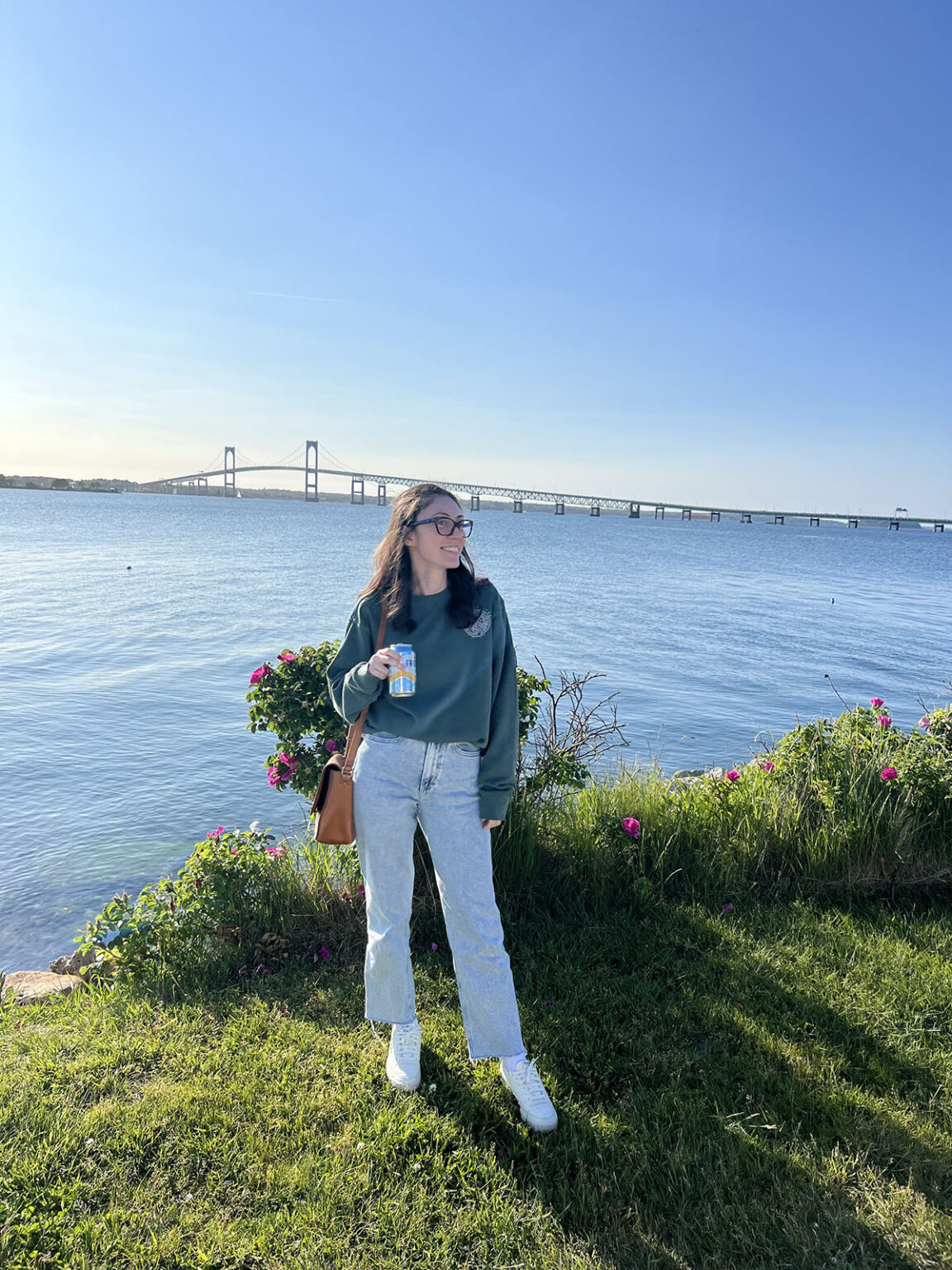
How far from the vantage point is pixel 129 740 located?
1066 cm

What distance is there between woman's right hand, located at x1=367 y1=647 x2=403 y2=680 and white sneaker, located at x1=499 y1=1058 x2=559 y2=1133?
156 cm

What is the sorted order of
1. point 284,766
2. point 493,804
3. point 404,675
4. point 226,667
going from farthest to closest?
1. point 226,667
2. point 284,766
3. point 493,804
4. point 404,675

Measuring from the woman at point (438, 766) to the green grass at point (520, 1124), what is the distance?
0.28 metres

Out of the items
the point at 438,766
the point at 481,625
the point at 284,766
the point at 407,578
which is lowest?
the point at 284,766

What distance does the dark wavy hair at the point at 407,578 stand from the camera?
2982 mm

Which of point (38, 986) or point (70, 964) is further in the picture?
point (70, 964)

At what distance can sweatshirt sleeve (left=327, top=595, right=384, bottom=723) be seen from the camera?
2.92 meters

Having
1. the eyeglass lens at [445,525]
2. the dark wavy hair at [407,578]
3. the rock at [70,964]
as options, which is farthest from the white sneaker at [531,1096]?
the rock at [70,964]

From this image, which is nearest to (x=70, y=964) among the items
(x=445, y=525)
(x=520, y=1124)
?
(x=520, y=1124)

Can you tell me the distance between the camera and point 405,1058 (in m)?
3.03

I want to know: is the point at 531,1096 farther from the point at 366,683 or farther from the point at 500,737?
the point at 366,683

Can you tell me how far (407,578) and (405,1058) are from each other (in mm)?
1877

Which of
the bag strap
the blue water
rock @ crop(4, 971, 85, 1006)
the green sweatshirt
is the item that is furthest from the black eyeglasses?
the blue water

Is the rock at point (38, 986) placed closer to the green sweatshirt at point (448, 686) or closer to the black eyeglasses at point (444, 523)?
the green sweatshirt at point (448, 686)
